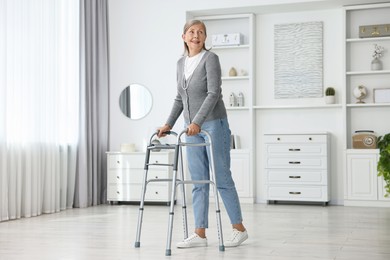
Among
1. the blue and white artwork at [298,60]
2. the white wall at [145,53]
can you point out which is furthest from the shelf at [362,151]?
the white wall at [145,53]

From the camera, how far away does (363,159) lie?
6.70 m

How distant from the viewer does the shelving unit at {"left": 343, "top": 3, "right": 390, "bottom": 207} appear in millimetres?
6684

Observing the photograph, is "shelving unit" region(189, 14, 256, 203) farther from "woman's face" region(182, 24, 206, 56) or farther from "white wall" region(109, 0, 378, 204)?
"woman's face" region(182, 24, 206, 56)

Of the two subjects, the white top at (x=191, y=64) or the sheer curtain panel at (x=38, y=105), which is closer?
the white top at (x=191, y=64)

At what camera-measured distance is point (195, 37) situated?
3654 mm

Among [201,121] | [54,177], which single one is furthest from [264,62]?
[201,121]

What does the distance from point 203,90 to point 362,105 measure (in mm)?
3667

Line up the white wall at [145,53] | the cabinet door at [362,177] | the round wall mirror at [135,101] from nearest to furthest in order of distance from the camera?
1. the cabinet door at [362,177]
2. the white wall at [145,53]
3. the round wall mirror at [135,101]

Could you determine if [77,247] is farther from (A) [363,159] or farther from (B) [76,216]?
(A) [363,159]

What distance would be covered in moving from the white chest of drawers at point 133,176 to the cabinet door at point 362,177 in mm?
2072

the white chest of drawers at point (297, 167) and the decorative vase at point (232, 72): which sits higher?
the decorative vase at point (232, 72)

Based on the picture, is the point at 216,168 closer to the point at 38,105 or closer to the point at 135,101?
the point at 38,105

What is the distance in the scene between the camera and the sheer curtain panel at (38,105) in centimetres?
541

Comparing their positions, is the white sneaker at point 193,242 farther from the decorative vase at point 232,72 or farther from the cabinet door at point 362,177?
the decorative vase at point 232,72
